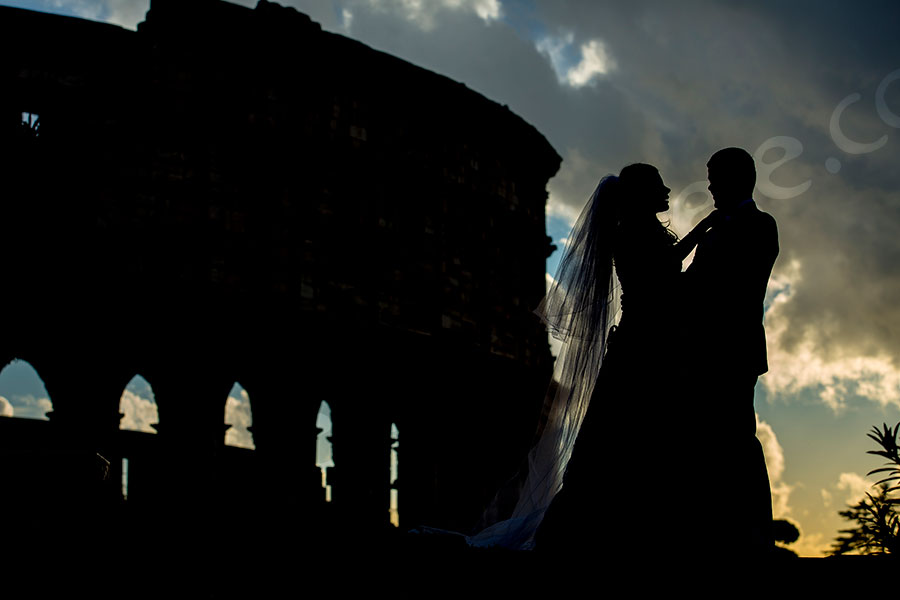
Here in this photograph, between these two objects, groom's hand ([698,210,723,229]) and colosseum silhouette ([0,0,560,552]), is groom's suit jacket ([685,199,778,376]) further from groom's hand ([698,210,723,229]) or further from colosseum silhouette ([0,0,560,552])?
colosseum silhouette ([0,0,560,552])

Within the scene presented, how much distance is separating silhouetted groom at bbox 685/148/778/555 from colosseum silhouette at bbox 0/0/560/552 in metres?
10.6

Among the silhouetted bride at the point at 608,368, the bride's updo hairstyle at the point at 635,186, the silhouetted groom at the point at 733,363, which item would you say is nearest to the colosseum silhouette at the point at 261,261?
the silhouetted bride at the point at 608,368

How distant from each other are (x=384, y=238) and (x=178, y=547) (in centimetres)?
1413

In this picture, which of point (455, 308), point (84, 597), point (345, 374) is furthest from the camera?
point (455, 308)

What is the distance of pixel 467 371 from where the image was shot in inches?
705

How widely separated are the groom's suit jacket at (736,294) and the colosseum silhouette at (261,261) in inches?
417

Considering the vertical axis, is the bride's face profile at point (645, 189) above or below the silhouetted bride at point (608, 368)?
above

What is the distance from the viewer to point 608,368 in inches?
138

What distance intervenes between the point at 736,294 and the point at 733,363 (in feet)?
0.86

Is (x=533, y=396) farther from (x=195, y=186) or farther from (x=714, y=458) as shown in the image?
(x=714, y=458)

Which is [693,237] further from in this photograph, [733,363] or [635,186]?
[733,363]

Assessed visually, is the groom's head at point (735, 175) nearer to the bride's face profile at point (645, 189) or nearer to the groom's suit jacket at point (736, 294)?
the groom's suit jacket at point (736, 294)

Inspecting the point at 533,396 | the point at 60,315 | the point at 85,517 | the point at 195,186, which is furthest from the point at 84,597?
the point at 533,396

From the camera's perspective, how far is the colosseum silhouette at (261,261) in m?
14.1
